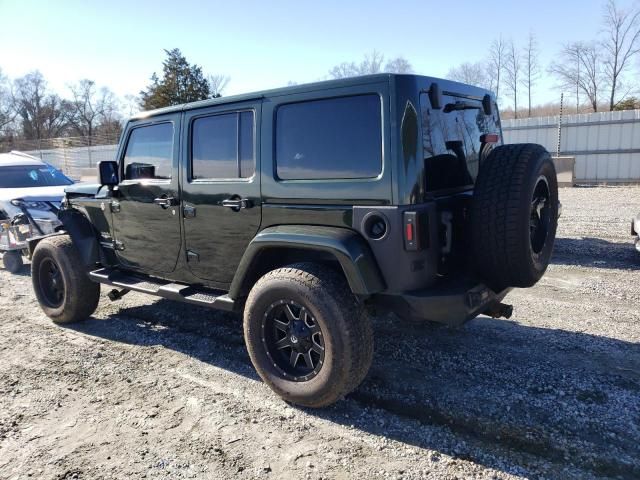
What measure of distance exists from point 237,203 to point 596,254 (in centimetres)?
599

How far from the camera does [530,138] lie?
19328mm

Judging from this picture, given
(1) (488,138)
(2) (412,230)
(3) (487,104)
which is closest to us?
(2) (412,230)

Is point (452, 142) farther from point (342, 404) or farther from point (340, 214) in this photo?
point (342, 404)

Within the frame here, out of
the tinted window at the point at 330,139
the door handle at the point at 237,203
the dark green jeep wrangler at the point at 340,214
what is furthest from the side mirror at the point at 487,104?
the door handle at the point at 237,203

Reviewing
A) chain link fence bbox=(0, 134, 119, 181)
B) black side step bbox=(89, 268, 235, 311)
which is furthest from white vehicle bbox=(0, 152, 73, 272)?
chain link fence bbox=(0, 134, 119, 181)

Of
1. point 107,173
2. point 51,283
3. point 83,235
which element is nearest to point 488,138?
point 107,173

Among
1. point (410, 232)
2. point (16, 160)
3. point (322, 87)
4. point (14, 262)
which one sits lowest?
point (14, 262)

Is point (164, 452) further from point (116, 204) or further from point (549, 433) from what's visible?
point (116, 204)

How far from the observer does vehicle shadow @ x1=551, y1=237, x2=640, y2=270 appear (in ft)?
22.4

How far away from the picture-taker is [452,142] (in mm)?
3430

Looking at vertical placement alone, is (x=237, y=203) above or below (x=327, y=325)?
above

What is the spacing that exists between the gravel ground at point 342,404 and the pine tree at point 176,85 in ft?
73.9

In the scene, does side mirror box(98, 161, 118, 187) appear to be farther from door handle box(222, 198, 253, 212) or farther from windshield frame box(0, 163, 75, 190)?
windshield frame box(0, 163, 75, 190)

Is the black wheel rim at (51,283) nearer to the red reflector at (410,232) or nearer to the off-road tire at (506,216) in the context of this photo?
the red reflector at (410,232)
